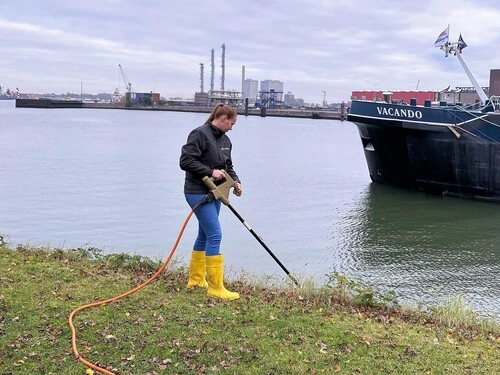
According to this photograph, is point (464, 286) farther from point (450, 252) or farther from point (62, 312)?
point (62, 312)

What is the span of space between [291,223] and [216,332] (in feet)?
38.5

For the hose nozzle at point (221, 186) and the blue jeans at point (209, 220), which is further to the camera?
the blue jeans at point (209, 220)

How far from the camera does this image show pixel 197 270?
22.2 ft

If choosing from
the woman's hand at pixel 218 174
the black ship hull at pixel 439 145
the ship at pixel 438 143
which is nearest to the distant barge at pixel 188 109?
the ship at pixel 438 143

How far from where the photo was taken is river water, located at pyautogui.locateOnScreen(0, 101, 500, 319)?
12.0 metres

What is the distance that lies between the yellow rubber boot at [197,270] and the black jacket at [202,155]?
0.84 metres

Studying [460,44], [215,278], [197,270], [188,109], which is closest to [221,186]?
[215,278]

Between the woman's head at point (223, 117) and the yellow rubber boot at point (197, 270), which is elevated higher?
the woman's head at point (223, 117)

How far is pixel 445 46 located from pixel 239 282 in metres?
20.7

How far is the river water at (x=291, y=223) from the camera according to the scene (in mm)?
12008

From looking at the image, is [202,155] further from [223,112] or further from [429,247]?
[429,247]

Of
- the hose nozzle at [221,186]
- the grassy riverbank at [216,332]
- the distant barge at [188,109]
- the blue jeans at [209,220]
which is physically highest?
the distant barge at [188,109]

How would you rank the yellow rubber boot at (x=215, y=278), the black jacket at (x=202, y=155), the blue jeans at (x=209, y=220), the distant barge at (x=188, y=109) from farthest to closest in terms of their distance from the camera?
the distant barge at (x=188, y=109) → the yellow rubber boot at (x=215, y=278) → the blue jeans at (x=209, y=220) → the black jacket at (x=202, y=155)

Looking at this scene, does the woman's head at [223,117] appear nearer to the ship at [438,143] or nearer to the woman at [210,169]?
the woman at [210,169]
